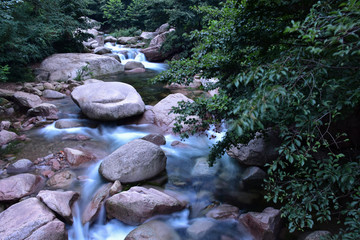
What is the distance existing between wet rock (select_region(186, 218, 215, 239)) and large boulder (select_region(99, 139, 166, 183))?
1372mm

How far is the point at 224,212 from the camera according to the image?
389 centimetres

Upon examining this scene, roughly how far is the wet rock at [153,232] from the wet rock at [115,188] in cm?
89

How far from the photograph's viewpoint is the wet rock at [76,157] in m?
5.10

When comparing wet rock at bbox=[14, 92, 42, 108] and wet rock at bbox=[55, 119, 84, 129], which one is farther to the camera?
wet rock at bbox=[14, 92, 42, 108]

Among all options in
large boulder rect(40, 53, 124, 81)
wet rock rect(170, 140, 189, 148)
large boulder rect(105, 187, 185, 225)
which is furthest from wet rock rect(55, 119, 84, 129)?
large boulder rect(40, 53, 124, 81)

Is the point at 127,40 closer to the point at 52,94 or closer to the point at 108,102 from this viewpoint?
the point at 52,94

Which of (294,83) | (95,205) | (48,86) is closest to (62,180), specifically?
(95,205)

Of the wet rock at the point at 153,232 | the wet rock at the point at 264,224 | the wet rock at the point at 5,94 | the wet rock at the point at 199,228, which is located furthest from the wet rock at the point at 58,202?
the wet rock at the point at 5,94

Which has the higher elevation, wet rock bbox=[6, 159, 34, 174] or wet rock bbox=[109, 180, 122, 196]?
wet rock bbox=[109, 180, 122, 196]

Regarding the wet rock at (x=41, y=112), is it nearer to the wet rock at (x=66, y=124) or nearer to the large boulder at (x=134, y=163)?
the wet rock at (x=66, y=124)

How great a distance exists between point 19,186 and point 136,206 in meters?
2.20

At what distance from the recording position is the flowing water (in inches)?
145

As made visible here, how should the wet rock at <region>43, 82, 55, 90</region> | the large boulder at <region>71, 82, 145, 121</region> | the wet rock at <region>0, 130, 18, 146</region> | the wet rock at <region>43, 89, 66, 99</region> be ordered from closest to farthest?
the wet rock at <region>0, 130, 18, 146</region> < the large boulder at <region>71, 82, 145, 121</region> < the wet rock at <region>43, 89, 66, 99</region> < the wet rock at <region>43, 82, 55, 90</region>

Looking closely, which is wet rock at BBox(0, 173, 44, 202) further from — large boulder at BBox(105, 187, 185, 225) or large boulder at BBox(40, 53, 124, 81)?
large boulder at BBox(40, 53, 124, 81)
